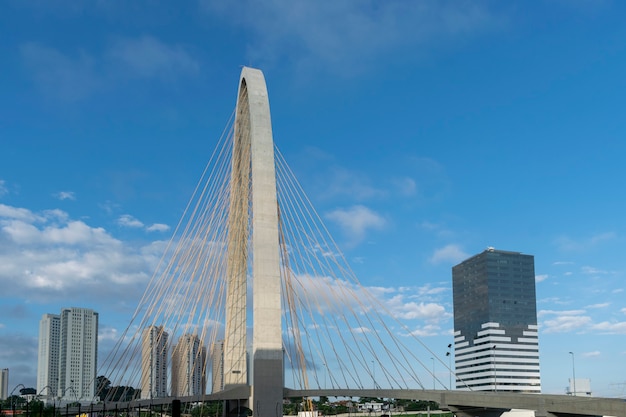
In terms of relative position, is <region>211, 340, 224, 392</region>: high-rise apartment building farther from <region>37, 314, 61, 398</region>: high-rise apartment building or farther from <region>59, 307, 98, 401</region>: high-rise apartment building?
<region>37, 314, 61, 398</region>: high-rise apartment building

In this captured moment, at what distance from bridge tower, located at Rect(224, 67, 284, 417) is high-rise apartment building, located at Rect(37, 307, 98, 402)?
148m

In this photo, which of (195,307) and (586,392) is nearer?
(195,307)

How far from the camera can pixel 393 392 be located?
59.0 m

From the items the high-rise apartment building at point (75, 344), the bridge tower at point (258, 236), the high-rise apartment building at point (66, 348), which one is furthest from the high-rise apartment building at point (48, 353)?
the bridge tower at point (258, 236)

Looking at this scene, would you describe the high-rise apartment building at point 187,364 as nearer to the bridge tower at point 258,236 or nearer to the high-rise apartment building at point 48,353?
the bridge tower at point 258,236

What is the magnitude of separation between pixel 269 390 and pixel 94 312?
159292 mm

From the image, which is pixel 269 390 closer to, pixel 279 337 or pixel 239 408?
pixel 279 337

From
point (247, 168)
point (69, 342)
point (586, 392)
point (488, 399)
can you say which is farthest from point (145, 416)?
point (69, 342)

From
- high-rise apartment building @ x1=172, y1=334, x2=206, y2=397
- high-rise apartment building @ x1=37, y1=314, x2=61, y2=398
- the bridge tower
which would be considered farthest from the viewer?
high-rise apartment building @ x1=37, y1=314, x2=61, y2=398

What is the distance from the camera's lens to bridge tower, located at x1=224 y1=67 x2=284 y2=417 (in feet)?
160

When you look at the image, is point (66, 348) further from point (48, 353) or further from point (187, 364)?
point (187, 364)

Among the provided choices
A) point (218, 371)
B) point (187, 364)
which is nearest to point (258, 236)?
point (218, 371)

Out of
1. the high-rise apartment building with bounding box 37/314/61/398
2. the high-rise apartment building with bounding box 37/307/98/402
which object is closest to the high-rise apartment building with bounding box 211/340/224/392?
the high-rise apartment building with bounding box 37/307/98/402

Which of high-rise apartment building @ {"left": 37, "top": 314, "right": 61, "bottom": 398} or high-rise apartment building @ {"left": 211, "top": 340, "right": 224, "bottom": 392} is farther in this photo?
high-rise apartment building @ {"left": 37, "top": 314, "right": 61, "bottom": 398}
